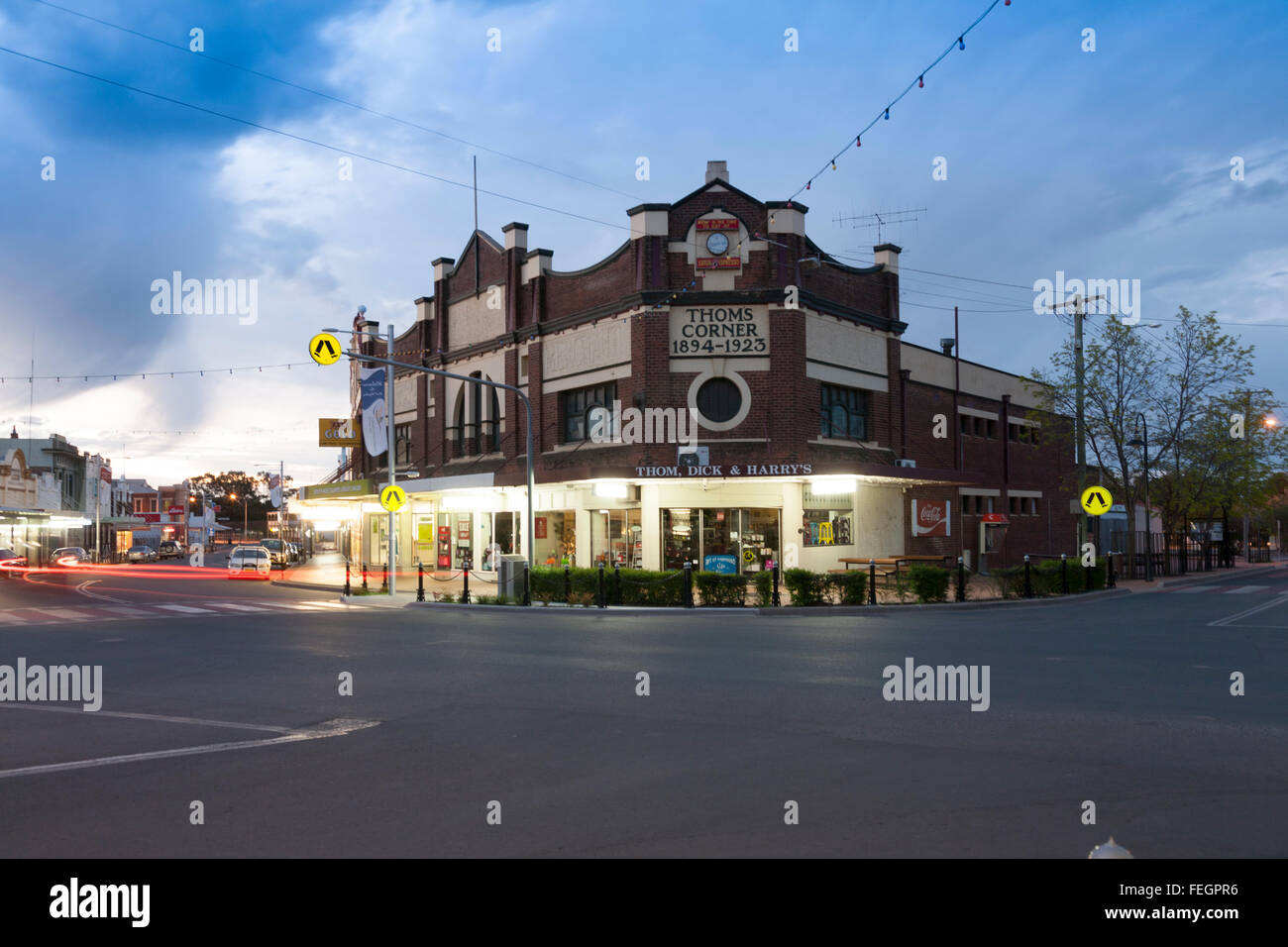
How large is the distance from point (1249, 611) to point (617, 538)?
1737cm

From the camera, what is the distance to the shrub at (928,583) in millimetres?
23672

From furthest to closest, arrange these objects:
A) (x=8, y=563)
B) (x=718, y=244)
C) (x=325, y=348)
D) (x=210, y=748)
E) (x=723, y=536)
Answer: (x=8, y=563)
(x=723, y=536)
(x=718, y=244)
(x=325, y=348)
(x=210, y=748)

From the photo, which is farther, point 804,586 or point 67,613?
point 67,613

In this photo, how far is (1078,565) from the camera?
28078 millimetres

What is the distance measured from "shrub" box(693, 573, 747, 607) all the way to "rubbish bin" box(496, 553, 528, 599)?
4.96m

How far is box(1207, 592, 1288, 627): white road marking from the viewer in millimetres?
18438

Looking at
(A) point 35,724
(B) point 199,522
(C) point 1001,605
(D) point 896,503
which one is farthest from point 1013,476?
(B) point 199,522

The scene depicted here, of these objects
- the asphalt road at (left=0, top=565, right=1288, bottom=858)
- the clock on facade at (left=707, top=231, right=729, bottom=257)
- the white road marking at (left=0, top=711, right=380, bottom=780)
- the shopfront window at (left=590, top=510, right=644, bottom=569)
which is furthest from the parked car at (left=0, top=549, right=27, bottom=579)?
the white road marking at (left=0, top=711, right=380, bottom=780)

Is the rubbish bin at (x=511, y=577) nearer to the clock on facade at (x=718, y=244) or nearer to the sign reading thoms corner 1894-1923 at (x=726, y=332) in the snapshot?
the sign reading thoms corner 1894-1923 at (x=726, y=332)

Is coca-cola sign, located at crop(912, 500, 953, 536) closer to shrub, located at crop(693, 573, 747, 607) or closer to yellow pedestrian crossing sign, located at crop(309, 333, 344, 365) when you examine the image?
shrub, located at crop(693, 573, 747, 607)

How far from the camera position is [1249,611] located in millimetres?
21125

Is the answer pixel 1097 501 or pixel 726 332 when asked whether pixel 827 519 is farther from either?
pixel 1097 501

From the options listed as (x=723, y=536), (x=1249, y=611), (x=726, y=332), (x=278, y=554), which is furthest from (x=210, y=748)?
(x=278, y=554)
